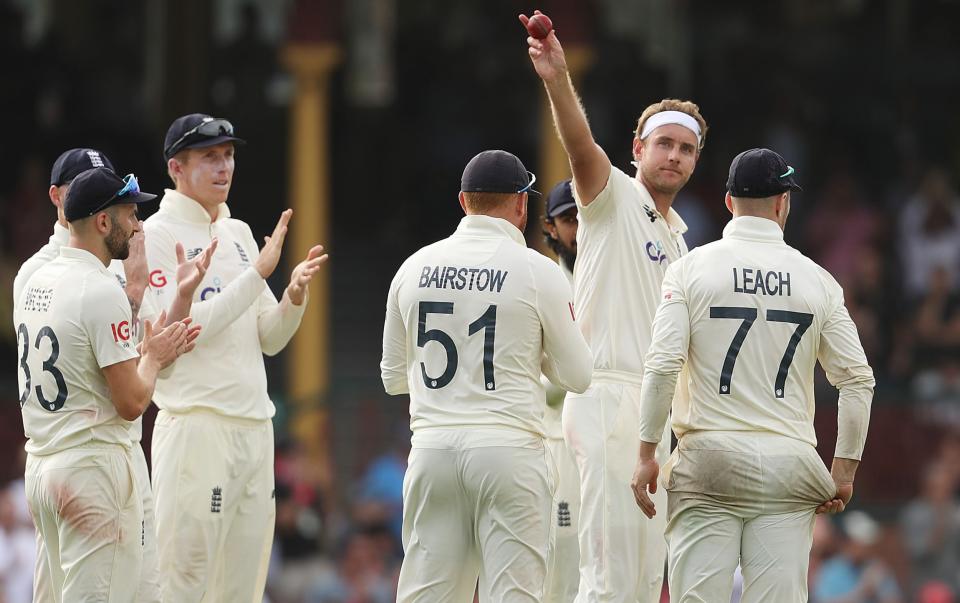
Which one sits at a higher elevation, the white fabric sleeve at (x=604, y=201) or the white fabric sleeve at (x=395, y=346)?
the white fabric sleeve at (x=604, y=201)

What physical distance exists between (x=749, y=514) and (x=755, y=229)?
4.14 feet

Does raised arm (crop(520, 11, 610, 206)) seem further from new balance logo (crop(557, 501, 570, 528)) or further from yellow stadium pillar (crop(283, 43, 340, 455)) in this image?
yellow stadium pillar (crop(283, 43, 340, 455))

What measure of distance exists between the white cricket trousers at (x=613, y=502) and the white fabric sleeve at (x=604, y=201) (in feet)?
2.50

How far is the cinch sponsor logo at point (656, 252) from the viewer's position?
28.1ft

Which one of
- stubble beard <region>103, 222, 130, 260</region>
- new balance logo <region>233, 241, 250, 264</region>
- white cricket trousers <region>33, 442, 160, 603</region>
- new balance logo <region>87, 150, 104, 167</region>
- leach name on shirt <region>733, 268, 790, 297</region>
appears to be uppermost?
new balance logo <region>87, 150, 104, 167</region>

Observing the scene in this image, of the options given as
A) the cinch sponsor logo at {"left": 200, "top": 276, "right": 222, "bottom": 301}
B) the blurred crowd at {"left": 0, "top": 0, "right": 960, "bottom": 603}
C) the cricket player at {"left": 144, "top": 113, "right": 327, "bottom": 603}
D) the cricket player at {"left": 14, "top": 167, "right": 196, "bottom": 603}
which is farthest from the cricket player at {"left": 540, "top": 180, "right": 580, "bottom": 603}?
the blurred crowd at {"left": 0, "top": 0, "right": 960, "bottom": 603}

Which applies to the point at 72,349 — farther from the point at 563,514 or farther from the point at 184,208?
the point at 563,514

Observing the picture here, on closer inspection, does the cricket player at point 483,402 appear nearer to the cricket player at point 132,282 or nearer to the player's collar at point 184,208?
the cricket player at point 132,282

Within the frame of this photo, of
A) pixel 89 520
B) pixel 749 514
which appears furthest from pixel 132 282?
pixel 749 514

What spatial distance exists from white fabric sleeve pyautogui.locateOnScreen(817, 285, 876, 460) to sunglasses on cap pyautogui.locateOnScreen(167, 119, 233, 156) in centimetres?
327

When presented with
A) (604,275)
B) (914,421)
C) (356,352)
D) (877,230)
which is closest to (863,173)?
(877,230)

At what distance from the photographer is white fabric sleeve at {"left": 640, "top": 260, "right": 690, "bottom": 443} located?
761 centimetres

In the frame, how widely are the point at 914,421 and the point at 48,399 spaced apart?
10.5m

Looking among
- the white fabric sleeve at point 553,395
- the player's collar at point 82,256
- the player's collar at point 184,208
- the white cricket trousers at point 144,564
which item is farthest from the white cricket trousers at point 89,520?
the white fabric sleeve at point 553,395
